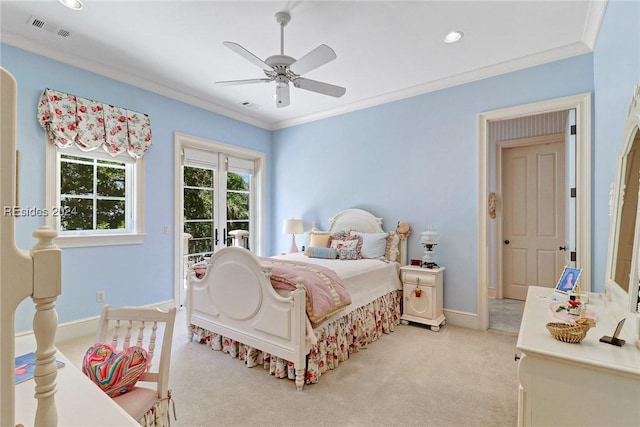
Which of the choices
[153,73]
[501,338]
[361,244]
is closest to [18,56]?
[153,73]

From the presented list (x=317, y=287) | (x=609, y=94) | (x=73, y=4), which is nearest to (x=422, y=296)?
(x=317, y=287)

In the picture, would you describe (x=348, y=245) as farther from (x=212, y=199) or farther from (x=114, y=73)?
(x=114, y=73)

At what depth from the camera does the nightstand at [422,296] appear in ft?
11.3

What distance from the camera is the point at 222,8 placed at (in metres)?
2.40

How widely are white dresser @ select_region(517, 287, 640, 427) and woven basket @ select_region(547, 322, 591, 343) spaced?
21 mm

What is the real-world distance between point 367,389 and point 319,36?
296 centimetres

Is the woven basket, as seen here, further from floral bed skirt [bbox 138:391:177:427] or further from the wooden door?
Result: the wooden door

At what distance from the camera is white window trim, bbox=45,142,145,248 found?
117 inches

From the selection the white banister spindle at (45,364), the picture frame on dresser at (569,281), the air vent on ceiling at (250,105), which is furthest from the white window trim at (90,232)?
the picture frame on dresser at (569,281)

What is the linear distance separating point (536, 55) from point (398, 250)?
2514mm

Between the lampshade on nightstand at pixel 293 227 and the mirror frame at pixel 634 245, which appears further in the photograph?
the lampshade on nightstand at pixel 293 227

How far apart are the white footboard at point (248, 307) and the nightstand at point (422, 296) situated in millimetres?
1753

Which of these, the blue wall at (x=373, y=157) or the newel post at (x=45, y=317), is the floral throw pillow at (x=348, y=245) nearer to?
the blue wall at (x=373, y=157)

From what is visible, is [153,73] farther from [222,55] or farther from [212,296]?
[212,296]
